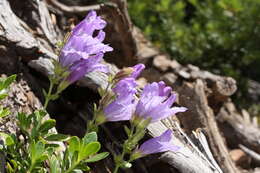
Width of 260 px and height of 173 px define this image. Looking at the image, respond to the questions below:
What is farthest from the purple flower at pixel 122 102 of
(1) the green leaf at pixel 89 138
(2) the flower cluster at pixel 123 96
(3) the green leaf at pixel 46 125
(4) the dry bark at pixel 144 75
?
(4) the dry bark at pixel 144 75

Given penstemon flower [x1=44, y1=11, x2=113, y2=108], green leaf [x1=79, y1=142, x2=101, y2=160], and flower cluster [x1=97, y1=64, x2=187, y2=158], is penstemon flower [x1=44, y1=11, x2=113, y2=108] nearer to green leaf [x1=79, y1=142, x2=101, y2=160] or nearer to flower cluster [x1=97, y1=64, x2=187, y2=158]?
flower cluster [x1=97, y1=64, x2=187, y2=158]

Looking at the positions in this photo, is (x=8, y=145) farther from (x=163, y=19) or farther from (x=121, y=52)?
(x=163, y=19)

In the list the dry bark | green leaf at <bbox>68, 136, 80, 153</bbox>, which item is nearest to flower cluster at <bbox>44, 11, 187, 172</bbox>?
green leaf at <bbox>68, 136, 80, 153</bbox>

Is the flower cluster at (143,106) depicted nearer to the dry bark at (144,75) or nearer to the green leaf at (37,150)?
the green leaf at (37,150)

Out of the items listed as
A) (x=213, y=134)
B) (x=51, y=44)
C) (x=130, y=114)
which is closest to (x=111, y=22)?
(x=51, y=44)

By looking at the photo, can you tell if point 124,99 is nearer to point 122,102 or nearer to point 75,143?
point 122,102

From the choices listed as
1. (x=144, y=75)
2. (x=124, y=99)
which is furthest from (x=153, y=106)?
(x=144, y=75)
